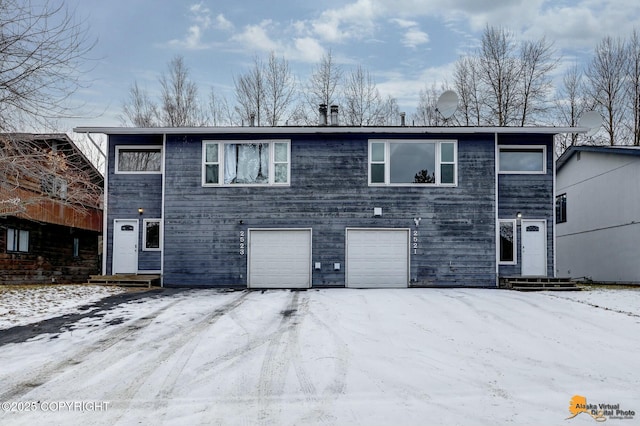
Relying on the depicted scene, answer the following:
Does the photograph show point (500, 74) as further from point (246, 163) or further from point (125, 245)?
point (125, 245)

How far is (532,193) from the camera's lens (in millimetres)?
14680

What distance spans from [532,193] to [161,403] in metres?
12.8

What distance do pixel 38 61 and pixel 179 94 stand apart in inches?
860

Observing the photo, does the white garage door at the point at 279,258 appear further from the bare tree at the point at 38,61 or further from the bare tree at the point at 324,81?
the bare tree at the point at 324,81

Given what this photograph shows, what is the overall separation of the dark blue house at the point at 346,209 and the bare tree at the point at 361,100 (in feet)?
42.8

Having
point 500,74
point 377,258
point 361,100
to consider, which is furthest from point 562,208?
point 361,100

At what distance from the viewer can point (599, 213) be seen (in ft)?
58.7

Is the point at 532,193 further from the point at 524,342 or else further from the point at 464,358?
the point at 464,358

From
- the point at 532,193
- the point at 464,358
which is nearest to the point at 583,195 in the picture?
the point at 532,193

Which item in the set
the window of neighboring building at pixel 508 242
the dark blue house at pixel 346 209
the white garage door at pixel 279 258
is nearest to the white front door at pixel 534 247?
the dark blue house at pixel 346 209

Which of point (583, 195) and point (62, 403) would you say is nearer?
point (62, 403)

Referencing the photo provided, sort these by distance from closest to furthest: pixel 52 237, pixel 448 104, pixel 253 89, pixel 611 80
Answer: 1. pixel 448 104
2. pixel 52 237
3. pixel 611 80
4. pixel 253 89

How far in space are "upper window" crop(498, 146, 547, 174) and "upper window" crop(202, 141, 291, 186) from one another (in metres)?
6.46

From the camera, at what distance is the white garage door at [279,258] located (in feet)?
47.8
